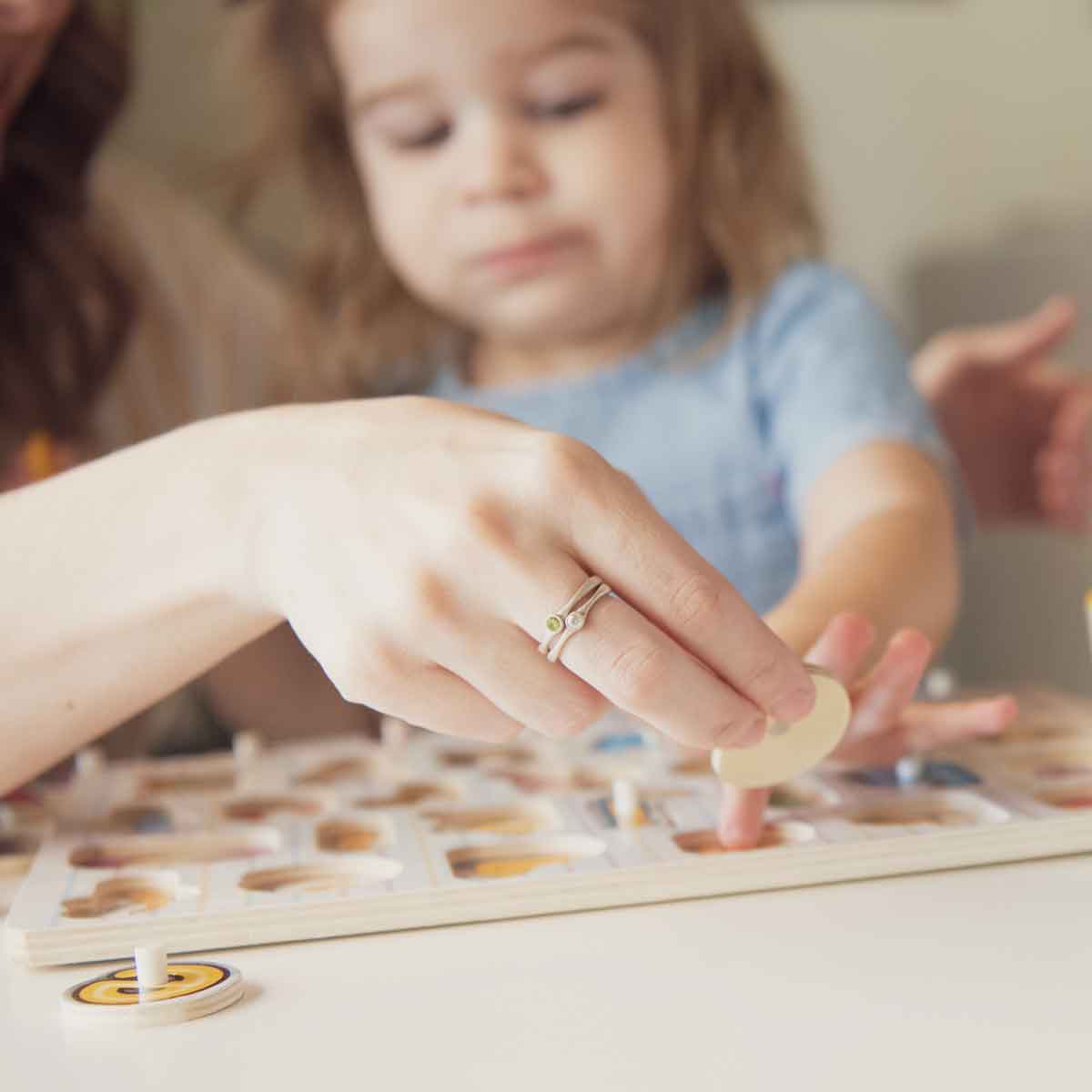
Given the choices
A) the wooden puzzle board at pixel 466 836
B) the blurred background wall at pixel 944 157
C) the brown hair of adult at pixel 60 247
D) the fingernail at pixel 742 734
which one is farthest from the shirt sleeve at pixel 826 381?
the brown hair of adult at pixel 60 247

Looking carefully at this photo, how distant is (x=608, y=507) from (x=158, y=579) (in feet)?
0.56

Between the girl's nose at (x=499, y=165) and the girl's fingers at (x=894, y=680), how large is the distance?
1.46 ft

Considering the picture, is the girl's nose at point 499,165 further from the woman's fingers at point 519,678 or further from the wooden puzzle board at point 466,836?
the woman's fingers at point 519,678

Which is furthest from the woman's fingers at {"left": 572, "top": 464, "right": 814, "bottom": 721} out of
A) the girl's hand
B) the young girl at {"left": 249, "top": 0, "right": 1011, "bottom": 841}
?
the young girl at {"left": 249, "top": 0, "right": 1011, "bottom": 841}

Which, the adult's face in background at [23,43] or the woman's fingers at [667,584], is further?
the adult's face in background at [23,43]

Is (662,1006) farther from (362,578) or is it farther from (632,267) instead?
(632,267)

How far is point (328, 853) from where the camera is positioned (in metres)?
→ 0.51

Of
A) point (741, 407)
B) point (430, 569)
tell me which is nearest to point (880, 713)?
point (430, 569)

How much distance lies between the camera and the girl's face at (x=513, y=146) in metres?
0.86

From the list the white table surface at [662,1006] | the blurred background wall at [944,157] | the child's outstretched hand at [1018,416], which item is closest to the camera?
the white table surface at [662,1006]

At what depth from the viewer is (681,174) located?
999 mm

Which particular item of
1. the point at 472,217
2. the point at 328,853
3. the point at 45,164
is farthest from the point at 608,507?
the point at 45,164

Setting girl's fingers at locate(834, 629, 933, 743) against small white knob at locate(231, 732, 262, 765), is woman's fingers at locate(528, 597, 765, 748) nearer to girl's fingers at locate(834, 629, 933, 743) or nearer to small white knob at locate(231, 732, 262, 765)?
girl's fingers at locate(834, 629, 933, 743)

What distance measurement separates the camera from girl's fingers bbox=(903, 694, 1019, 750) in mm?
567
